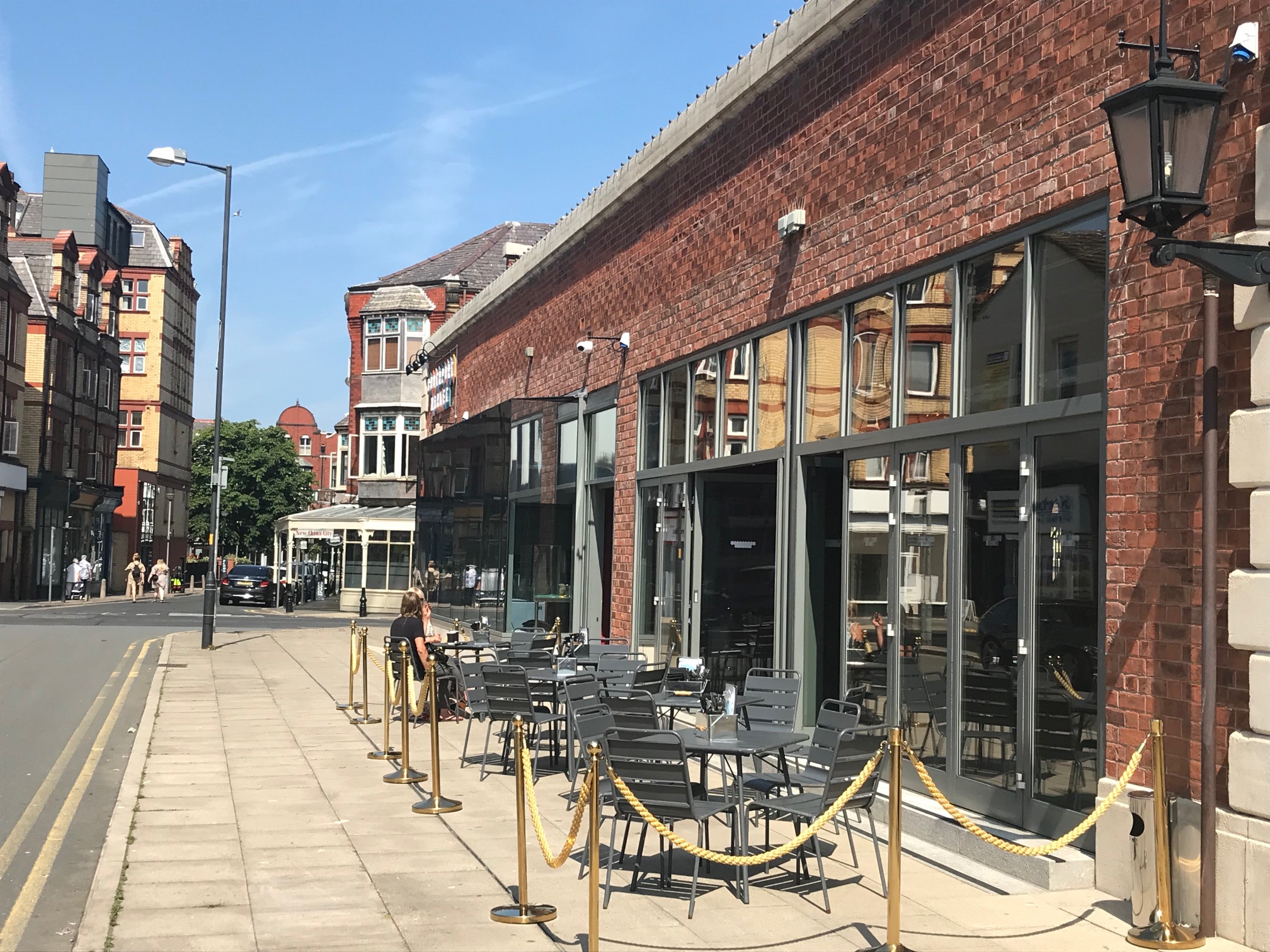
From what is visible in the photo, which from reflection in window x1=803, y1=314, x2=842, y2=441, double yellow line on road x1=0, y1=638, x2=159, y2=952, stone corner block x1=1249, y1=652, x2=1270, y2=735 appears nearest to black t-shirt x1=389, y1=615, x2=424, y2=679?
double yellow line on road x1=0, y1=638, x2=159, y2=952

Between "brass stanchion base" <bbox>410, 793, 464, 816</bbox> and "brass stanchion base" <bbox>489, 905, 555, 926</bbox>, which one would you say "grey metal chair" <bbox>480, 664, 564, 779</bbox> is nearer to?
"brass stanchion base" <bbox>410, 793, 464, 816</bbox>

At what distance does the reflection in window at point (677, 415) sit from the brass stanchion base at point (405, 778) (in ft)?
19.3

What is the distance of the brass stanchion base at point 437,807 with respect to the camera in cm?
1001

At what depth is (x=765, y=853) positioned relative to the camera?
7070 mm

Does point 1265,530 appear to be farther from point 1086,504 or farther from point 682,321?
point 682,321

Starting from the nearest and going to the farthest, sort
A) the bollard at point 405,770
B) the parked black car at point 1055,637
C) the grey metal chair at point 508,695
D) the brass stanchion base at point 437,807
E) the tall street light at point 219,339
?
the parked black car at point 1055,637 → the brass stanchion base at point 437,807 → the bollard at point 405,770 → the grey metal chair at point 508,695 → the tall street light at point 219,339

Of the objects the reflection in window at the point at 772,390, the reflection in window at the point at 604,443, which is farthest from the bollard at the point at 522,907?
the reflection in window at the point at 604,443

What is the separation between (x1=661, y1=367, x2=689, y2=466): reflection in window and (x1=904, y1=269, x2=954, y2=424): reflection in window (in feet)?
18.5

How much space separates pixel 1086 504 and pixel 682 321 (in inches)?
320

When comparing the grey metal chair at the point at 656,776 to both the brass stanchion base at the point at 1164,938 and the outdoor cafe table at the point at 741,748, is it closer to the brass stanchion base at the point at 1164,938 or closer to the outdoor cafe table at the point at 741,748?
the outdoor cafe table at the point at 741,748

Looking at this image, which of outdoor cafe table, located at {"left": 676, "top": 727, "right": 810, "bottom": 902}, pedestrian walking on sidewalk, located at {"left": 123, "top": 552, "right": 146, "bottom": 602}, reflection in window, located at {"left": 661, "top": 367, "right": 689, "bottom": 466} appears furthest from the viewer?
pedestrian walking on sidewalk, located at {"left": 123, "top": 552, "right": 146, "bottom": 602}

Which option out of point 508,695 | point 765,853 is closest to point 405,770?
point 508,695

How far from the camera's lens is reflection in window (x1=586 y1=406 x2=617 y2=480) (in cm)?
1894

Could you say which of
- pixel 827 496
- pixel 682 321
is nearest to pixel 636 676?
pixel 827 496
